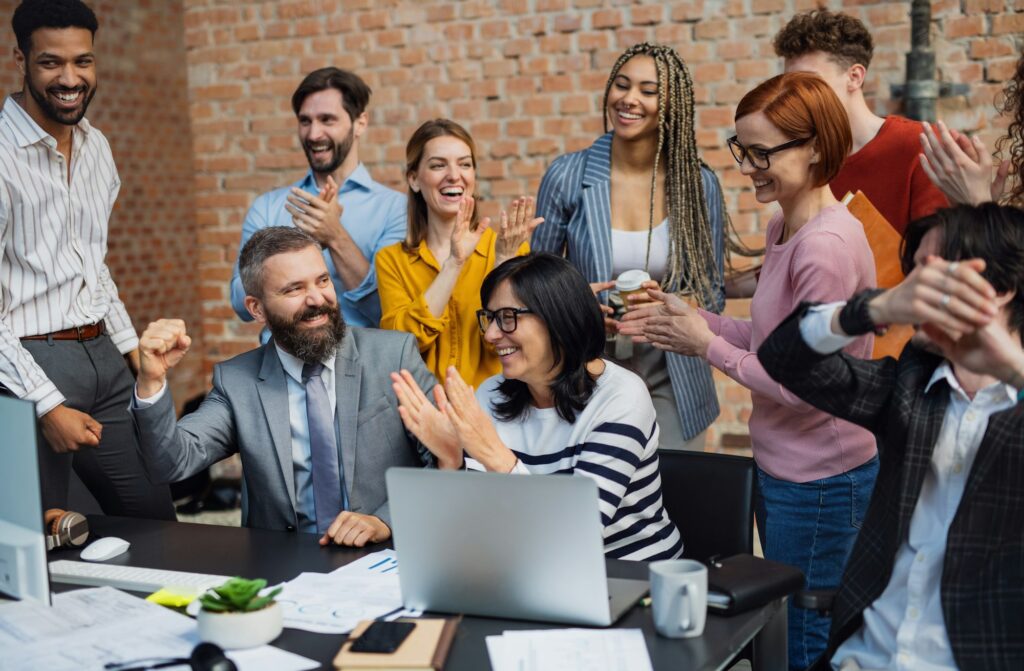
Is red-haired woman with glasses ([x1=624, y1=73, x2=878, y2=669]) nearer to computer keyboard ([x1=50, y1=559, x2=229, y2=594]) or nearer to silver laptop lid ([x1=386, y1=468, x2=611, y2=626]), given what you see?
silver laptop lid ([x1=386, y1=468, x2=611, y2=626])

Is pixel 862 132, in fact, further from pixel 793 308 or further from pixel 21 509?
pixel 21 509

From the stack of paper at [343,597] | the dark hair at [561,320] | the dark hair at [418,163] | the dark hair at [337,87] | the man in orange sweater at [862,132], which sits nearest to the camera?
the stack of paper at [343,597]

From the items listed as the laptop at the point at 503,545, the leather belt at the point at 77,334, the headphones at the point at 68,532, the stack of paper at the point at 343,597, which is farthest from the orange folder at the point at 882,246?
the leather belt at the point at 77,334

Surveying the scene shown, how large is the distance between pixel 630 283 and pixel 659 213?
35 centimetres

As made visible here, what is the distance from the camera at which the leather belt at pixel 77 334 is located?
2.79 meters

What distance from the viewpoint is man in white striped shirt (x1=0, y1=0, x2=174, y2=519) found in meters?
2.71

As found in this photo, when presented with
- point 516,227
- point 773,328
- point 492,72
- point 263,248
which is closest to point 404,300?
point 516,227

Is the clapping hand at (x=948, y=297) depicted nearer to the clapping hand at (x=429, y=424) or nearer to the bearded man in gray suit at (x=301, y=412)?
the clapping hand at (x=429, y=424)

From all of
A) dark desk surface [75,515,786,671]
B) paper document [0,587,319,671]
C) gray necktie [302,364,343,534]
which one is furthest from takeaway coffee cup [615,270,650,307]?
paper document [0,587,319,671]

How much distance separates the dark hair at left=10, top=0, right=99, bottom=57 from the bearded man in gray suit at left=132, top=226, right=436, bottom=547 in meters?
0.81

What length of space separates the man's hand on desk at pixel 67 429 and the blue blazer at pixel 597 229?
132 cm

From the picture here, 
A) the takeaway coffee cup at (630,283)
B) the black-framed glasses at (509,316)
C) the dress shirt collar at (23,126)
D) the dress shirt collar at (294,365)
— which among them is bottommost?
the dress shirt collar at (294,365)

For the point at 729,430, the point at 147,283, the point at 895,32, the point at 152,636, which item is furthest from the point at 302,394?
the point at 147,283

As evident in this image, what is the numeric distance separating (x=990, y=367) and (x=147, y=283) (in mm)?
5913
